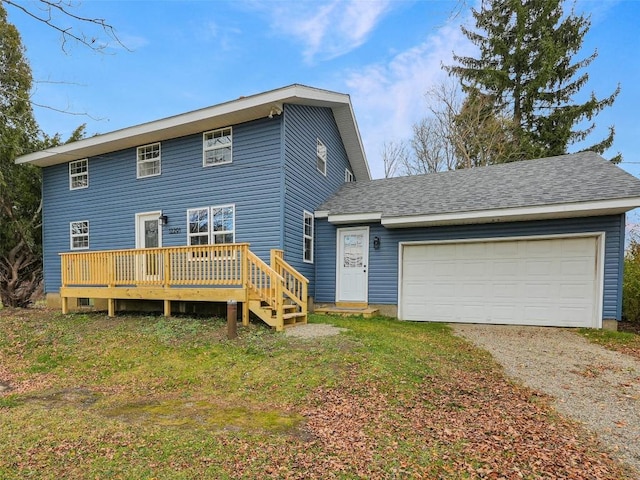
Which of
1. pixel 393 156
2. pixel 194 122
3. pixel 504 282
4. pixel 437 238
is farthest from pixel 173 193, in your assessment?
pixel 393 156

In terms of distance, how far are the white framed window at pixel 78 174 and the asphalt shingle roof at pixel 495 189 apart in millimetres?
7777

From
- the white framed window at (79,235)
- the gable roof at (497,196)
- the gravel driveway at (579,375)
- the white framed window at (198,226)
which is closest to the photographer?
the gravel driveway at (579,375)

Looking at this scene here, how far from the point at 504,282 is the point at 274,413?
7.01 metres

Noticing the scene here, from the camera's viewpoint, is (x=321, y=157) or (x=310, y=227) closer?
(x=310, y=227)

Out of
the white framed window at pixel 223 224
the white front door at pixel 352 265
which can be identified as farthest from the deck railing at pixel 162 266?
the white front door at pixel 352 265

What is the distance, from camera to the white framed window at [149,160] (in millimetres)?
10383

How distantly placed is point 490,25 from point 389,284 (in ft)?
54.9

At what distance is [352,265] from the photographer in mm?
9891

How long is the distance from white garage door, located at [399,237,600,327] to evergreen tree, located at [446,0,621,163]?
12.0 m

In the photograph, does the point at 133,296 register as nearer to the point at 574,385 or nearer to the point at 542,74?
the point at 574,385

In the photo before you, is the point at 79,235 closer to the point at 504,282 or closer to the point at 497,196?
the point at 497,196

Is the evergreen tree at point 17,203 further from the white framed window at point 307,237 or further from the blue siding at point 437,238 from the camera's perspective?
the blue siding at point 437,238

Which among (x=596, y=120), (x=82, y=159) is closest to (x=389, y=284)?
(x=82, y=159)

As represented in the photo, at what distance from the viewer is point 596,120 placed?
17.8 metres
